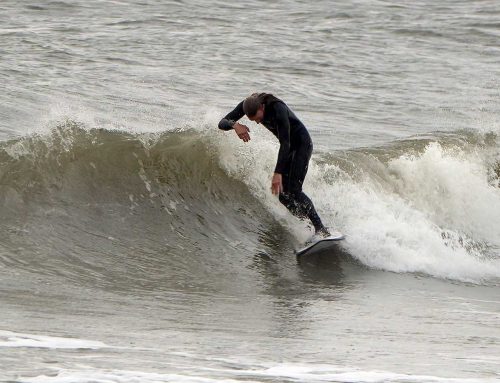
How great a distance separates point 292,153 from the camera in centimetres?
948

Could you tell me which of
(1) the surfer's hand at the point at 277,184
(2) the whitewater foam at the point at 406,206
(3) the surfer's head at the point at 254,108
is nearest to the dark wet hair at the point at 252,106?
(3) the surfer's head at the point at 254,108

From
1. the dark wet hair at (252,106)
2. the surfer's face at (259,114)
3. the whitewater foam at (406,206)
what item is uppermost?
the dark wet hair at (252,106)

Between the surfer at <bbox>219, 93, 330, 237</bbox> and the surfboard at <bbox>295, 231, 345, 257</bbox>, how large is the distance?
0.06 m

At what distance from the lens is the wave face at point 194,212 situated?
28.6ft

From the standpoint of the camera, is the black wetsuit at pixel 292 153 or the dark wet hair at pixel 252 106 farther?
the black wetsuit at pixel 292 153

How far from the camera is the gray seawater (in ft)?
19.1

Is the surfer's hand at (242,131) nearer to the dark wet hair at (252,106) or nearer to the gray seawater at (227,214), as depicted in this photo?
the dark wet hair at (252,106)

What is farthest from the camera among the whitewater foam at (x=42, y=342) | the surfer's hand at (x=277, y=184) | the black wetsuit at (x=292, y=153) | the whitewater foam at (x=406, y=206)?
the whitewater foam at (x=406, y=206)

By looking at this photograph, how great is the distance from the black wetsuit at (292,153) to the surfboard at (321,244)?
0.42 ft

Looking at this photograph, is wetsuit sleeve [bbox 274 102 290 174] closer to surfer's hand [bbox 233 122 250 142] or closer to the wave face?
surfer's hand [bbox 233 122 250 142]

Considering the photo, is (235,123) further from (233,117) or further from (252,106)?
(252,106)

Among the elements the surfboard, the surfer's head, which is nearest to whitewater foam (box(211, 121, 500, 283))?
the surfboard

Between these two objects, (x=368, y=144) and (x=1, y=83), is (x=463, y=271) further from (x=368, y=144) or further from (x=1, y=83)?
(x=1, y=83)

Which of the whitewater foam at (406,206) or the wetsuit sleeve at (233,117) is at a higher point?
the wetsuit sleeve at (233,117)
